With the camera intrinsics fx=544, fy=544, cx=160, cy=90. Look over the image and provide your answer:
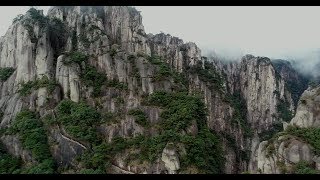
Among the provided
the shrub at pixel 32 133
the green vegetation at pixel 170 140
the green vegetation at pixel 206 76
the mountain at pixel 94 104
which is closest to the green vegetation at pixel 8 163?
the mountain at pixel 94 104

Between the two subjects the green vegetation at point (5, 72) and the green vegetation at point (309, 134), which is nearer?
the green vegetation at point (309, 134)

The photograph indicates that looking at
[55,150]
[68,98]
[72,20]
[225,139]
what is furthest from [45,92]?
[225,139]

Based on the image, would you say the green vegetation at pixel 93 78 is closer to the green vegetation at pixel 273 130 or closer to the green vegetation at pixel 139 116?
the green vegetation at pixel 139 116

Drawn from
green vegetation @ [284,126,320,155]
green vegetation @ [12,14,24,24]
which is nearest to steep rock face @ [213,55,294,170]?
green vegetation @ [12,14,24,24]

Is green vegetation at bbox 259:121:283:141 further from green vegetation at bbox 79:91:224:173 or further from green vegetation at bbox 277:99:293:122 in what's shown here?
green vegetation at bbox 79:91:224:173

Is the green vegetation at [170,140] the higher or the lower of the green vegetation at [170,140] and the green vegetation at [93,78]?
the lower

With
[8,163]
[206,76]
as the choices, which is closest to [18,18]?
[8,163]

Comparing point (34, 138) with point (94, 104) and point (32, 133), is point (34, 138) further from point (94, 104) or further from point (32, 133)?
point (94, 104)
